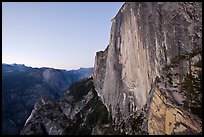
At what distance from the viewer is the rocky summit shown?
38.8m

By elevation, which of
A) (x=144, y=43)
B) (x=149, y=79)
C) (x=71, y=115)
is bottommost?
(x=71, y=115)

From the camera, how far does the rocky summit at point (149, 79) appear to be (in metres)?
38.8

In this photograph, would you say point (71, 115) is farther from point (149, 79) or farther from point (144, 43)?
point (144, 43)

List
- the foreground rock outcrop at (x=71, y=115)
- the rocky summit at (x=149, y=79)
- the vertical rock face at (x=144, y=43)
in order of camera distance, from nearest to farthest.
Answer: the rocky summit at (x=149, y=79)
the vertical rock face at (x=144, y=43)
the foreground rock outcrop at (x=71, y=115)

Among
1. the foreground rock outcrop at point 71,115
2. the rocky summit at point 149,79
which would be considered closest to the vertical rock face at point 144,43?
the rocky summit at point 149,79

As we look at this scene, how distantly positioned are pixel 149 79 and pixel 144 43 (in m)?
8.99

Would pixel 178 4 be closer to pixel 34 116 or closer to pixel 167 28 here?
pixel 167 28

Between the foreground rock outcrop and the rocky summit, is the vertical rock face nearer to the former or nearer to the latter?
the rocky summit

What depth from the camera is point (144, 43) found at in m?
67.9

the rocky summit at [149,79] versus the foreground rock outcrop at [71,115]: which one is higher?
the rocky summit at [149,79]

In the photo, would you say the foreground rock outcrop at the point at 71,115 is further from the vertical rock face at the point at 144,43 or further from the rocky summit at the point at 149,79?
the vertical rock face at the point at 144,43

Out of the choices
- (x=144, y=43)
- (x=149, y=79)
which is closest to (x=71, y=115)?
(x=149, y=79)

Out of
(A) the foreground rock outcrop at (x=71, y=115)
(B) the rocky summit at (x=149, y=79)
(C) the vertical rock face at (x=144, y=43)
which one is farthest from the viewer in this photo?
(A) the foreground rock outcrop at (x=71, y=115)

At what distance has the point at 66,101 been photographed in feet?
521
